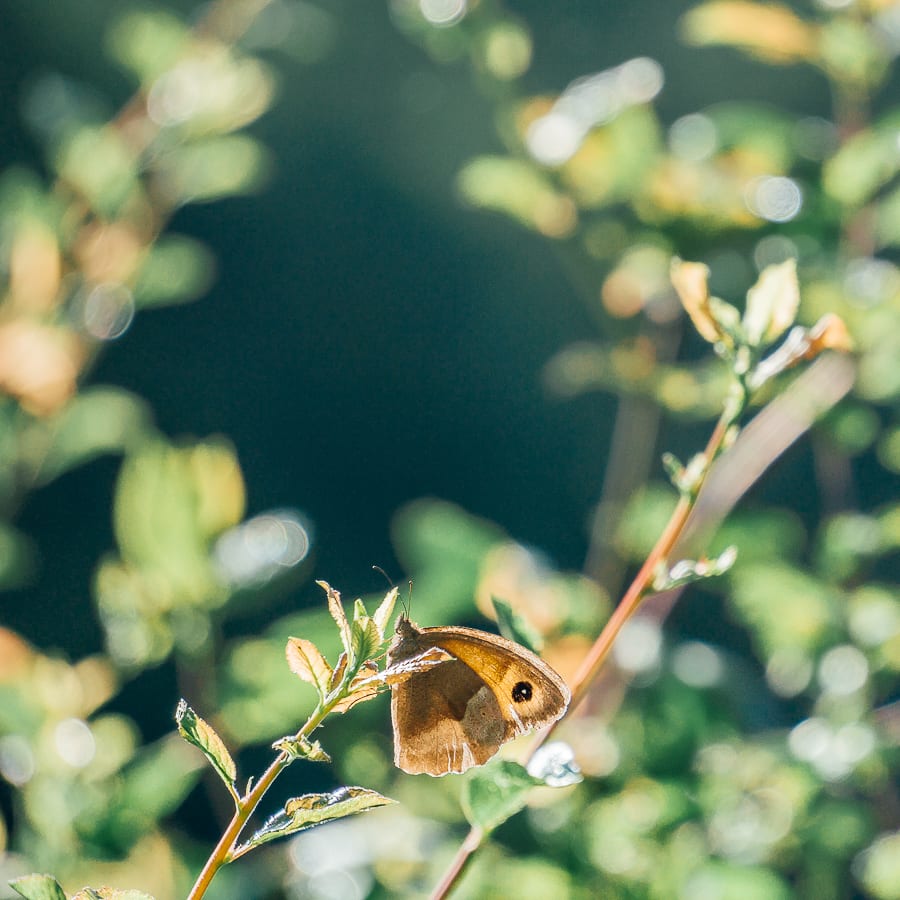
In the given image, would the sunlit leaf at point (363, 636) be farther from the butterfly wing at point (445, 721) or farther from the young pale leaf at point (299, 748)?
the butterfly wing at point (445, 721)

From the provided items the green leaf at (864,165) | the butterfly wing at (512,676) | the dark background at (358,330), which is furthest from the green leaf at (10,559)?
the dark background at (358,330)

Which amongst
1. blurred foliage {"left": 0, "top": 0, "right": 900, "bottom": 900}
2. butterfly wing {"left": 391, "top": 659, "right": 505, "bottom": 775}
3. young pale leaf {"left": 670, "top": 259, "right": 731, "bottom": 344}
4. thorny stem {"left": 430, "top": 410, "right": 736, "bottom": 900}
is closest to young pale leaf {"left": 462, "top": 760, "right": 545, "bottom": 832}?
thorny stem {"left": 430, "top": 410, "right": 736, "bottom": 900}

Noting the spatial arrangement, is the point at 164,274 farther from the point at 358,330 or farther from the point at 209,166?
the point at 358,330

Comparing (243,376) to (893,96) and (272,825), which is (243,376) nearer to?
(893,96)

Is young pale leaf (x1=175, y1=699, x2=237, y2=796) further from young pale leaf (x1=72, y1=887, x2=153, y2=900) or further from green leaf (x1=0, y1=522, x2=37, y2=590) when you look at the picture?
green leaf (x1=0, y1=522, x2=37, y2=590)

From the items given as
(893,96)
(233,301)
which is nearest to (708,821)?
(893,96)

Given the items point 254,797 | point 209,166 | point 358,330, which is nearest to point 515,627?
point 254,797
